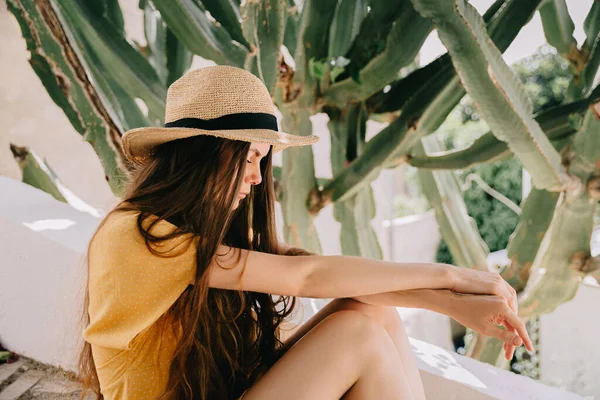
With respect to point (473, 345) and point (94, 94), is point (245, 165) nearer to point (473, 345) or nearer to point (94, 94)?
point (94, 94)

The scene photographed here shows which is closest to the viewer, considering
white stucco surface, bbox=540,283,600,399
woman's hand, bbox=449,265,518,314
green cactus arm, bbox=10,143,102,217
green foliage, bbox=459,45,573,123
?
woman's hand, bbox=449,265,518,314

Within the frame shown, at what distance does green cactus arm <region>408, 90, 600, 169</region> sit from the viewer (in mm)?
1853

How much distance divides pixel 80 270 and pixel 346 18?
51.3 inches

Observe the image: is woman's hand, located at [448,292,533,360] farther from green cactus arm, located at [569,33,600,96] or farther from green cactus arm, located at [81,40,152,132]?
green cactus arm, located at [81,40,152,132]

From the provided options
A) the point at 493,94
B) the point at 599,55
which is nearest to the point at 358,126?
the point at 493,94

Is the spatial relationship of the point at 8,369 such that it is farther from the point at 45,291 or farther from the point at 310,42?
the point at 310,42

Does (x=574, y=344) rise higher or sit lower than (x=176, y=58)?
lower

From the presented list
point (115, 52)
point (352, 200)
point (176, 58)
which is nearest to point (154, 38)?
point (176, 58)

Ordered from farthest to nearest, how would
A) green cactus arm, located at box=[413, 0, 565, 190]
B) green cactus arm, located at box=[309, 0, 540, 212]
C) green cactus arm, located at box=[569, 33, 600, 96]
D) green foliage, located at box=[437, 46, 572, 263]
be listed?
1. green foliage, located at box=[437, 46, 572, 263]
2. green cactus arm, located at box=[569, 33, 600, 96]
3. green cactus arm, located at box=[309, 0, 540, 212]
4. green cactus arm, located at box=[413, 0, 565, 190]

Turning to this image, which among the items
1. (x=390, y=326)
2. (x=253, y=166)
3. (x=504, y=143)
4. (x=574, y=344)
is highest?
(x=504, y=143)

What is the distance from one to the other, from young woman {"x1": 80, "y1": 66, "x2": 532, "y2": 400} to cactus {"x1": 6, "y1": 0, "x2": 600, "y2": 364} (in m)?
0.62

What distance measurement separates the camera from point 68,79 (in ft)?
6.42

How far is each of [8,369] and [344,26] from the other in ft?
5.40

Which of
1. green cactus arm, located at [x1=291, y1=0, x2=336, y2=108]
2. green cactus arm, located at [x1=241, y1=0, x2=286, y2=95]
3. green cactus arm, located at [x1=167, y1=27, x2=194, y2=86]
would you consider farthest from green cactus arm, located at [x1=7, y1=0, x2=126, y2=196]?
green cactus arm, located at [x1=291, y1=0, x2=336, y2=108]
